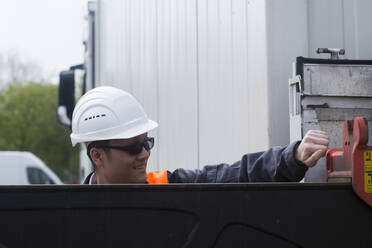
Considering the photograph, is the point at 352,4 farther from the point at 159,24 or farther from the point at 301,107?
the point at 159,24

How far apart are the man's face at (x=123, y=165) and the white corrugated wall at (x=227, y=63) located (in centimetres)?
58

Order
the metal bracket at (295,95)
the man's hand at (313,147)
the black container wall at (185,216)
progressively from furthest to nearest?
1. the metal bracket at (295,95)
2. the man's hand at (313,147)
3. the black container wall at (185,216)

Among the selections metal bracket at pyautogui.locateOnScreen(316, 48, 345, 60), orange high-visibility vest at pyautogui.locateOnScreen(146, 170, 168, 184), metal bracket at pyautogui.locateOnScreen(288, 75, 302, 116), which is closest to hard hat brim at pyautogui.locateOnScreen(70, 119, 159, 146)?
orange high-visibility vest at pyautogui.locateOnScreen(146, 170, 168, 184)

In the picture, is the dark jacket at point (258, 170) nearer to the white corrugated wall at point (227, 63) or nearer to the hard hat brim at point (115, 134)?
the white corrugated wall at point (227, 63)

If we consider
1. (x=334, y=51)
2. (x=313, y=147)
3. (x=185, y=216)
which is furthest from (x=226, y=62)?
(x=185, y=216)

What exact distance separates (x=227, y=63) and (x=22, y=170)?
43.3 ft

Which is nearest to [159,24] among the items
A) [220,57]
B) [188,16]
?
[188,16]

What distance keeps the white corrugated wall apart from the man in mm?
189

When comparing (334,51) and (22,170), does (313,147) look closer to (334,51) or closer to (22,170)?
(334,51)

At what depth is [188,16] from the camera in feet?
13.4

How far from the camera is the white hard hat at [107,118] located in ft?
9.48

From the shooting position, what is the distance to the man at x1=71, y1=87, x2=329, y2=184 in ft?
8.98

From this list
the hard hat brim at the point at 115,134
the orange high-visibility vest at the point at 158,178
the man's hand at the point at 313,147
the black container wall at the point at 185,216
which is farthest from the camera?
the orange high-visibility vest at the point at 158,178

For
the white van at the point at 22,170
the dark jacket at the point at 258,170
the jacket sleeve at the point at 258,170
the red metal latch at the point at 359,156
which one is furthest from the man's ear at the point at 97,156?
the white van at the point at 22,170
